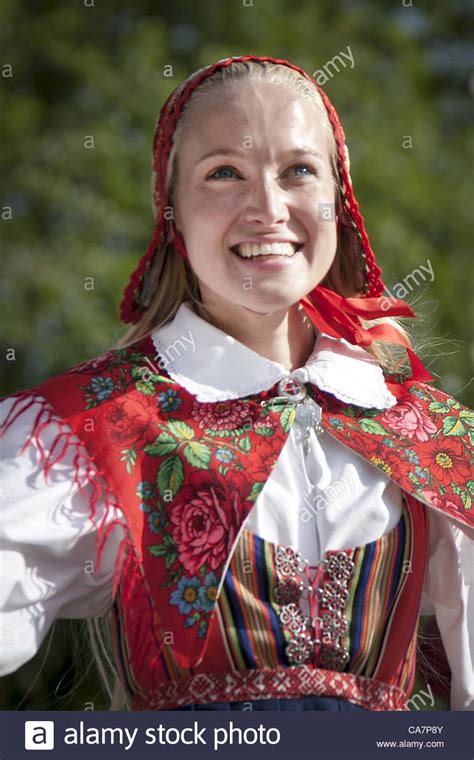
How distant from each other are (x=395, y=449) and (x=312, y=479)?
0.56 feet

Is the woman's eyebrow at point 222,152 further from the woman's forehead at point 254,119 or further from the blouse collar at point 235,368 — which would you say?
the blouse collar at point 235,368

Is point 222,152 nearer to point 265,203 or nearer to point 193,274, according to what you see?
point 265,203

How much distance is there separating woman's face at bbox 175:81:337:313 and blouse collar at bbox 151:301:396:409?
0.10 meters

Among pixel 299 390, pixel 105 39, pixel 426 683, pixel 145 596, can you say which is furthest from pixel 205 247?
pixel 105 39

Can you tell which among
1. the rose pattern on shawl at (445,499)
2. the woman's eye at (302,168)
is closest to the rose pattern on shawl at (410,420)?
the rose pattern on shawl at (445,499)

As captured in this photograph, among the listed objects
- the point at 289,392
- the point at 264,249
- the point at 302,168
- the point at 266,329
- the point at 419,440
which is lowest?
the point at 419,440

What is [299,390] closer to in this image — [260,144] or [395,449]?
[395,449]

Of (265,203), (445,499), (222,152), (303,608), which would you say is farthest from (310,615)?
(222,152)

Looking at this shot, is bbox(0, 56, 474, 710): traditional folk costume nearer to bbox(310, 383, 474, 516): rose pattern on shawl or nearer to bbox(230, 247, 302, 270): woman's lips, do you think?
bbox(310, 383, 474, 516): rose pattern on shawl

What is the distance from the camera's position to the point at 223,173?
2.32 metres

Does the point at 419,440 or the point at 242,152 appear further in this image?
the point at 419,440

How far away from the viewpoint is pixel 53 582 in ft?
7.20

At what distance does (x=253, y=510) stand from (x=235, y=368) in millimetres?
291

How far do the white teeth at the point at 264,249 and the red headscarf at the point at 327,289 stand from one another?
190 mm
